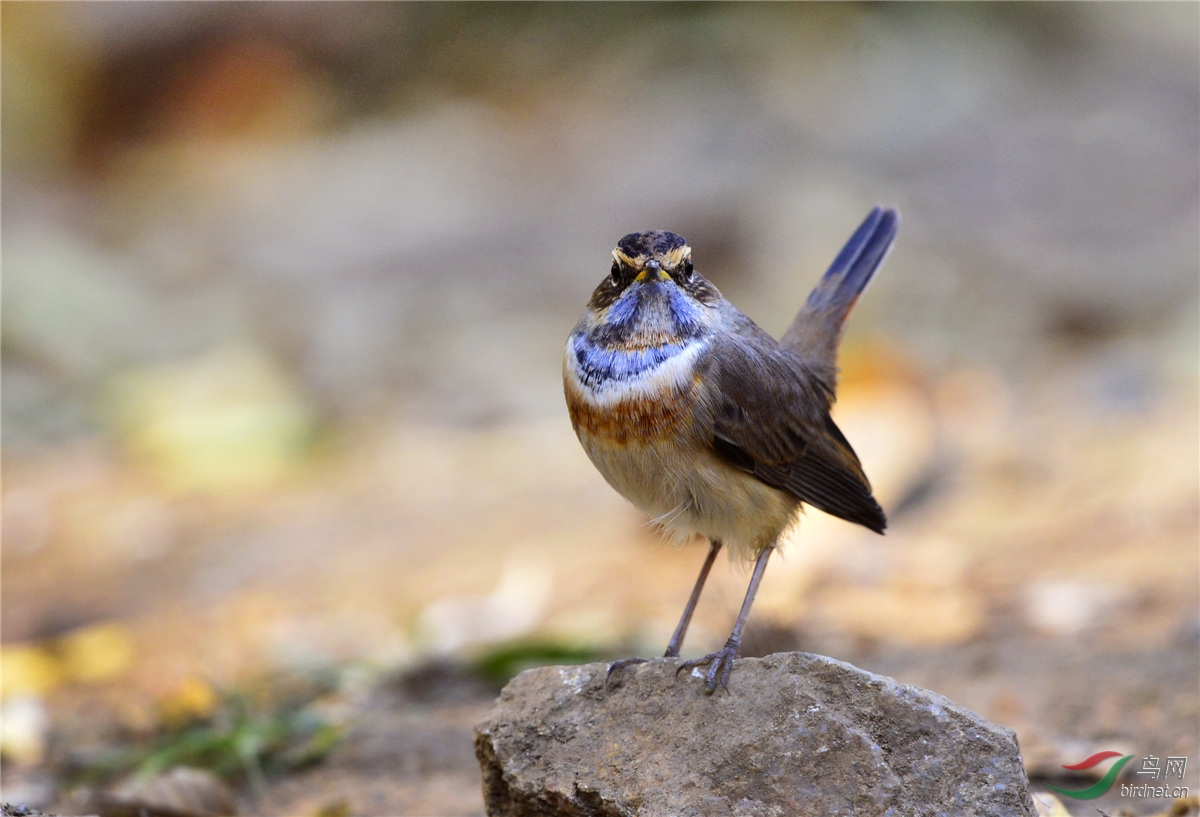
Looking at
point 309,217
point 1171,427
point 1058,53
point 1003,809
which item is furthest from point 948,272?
point 1003,809

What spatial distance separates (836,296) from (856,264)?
26 centimetres

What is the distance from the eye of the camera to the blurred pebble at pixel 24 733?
568 centimetres

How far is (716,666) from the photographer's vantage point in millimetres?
3904

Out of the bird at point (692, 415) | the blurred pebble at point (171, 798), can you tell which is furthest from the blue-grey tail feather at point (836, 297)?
the blurred pebble at point (171, 798)

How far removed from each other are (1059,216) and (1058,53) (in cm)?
475

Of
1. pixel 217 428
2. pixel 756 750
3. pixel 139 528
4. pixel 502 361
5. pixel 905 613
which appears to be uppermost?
pixel 502 361

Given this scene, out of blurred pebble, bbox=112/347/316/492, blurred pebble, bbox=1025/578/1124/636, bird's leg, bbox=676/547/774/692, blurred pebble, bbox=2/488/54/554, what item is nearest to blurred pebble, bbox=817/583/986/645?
blurred pebble, bbox=1025/578/1124/636

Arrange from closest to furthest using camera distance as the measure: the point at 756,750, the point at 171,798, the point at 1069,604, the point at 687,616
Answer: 1. the point at 756,750
2. the point at 171,798
3. the point at 687,616
4. the point at 1069,604

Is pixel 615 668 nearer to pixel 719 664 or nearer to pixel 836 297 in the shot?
pixel 719 664

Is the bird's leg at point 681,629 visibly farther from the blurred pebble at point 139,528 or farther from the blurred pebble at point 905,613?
the blurred pebble at point 139,528

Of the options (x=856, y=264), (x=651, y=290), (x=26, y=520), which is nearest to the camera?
(x=651, y=290)

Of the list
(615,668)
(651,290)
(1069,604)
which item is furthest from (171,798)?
(1069,604)

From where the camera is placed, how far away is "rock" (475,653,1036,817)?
344 centimetres

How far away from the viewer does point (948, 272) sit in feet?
46.3
